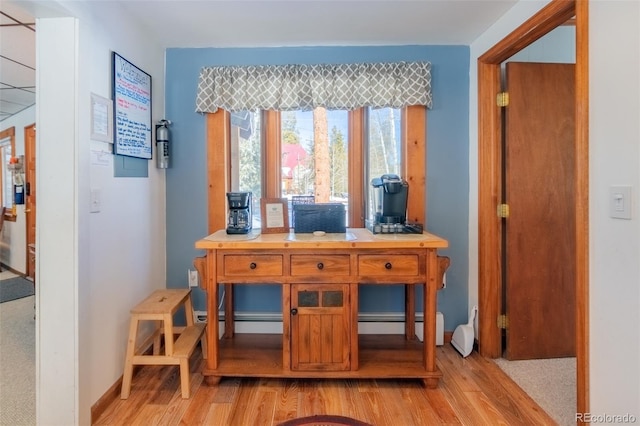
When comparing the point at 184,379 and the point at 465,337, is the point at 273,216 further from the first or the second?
the point at 465,337

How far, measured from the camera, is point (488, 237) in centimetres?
233

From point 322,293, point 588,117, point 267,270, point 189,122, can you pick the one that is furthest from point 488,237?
point 189,122

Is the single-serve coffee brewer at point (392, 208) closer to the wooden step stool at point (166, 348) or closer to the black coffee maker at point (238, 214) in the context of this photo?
the black coffee maker at point (238, 214)

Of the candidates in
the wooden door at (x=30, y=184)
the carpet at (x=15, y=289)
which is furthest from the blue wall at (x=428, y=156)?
the wooden door at (x=30, y=184)

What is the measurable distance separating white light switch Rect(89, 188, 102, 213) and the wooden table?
54 centimetres

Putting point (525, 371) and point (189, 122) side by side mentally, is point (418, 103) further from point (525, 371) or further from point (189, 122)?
point (525, 371)

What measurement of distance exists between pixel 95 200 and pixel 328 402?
166cm

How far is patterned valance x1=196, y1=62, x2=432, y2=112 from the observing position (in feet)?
7.92

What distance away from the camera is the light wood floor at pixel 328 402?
1.71m

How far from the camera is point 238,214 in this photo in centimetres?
219

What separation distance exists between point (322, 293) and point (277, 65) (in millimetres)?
1714
